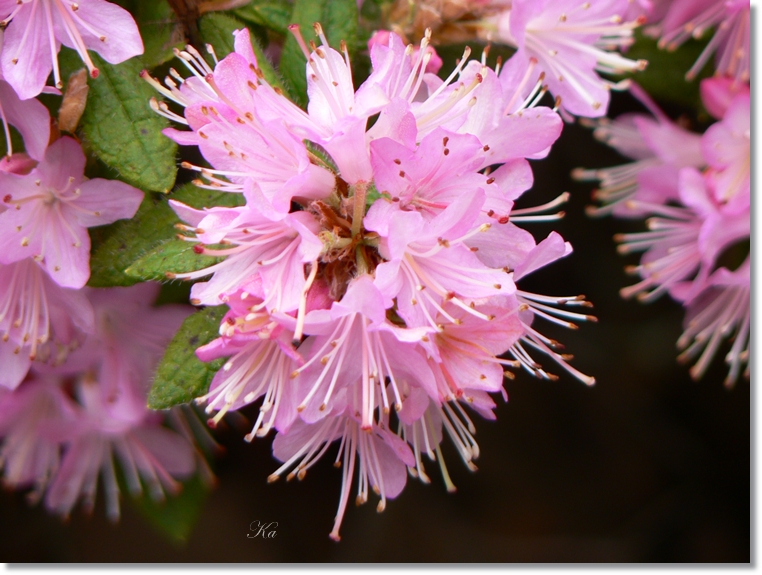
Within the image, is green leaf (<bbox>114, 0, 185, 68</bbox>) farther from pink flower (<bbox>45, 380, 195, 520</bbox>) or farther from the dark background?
the dark background

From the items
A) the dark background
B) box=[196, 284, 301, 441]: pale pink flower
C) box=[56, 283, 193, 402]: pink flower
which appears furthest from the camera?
the dark background

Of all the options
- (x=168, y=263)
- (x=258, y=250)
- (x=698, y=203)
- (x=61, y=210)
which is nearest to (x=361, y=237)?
(x=258, y=250)

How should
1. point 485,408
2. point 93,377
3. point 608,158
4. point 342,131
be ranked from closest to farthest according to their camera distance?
1. point 342,131
2. point 485,408
3. point 93,377
4. point 608,158

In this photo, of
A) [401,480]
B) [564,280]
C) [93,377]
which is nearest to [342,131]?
[401,480]

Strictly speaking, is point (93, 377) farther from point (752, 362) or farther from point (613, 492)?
point (613, 492)

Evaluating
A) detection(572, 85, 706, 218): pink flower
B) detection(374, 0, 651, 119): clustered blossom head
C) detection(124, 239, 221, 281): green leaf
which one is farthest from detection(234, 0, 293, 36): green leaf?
detection(572, 85, 706, 218): pink flower

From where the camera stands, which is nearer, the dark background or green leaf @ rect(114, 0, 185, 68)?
green leaf @ rect(114, 0, 185, 68)

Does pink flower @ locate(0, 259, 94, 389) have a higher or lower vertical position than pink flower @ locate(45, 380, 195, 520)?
higher
